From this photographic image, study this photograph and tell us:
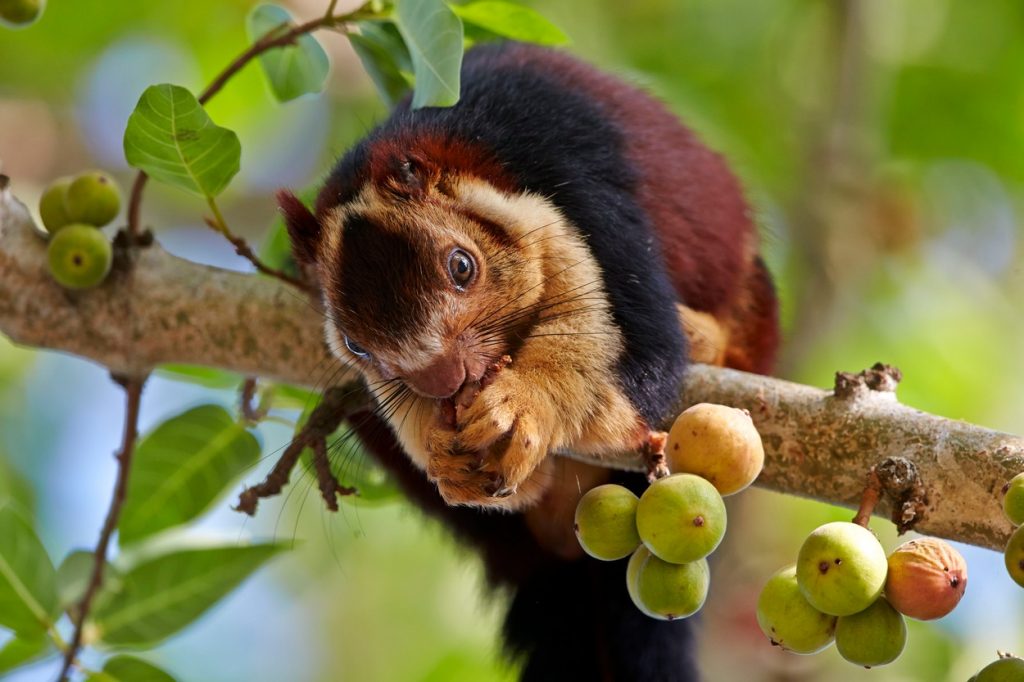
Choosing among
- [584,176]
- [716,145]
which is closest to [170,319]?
[584,176]

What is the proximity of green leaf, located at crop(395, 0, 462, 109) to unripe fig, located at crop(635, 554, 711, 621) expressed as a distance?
1063 millimetres

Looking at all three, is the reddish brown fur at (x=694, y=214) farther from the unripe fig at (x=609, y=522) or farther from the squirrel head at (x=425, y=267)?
the unripe fig at (x=609, y=522)

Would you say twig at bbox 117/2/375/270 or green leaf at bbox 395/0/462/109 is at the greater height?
green leaf at bbox 395/0/462/109

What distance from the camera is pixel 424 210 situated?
2752 mm

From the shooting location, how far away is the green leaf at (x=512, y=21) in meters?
2.95

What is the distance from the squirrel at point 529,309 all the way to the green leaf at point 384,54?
10cm

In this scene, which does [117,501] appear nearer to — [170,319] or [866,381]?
[170,319]

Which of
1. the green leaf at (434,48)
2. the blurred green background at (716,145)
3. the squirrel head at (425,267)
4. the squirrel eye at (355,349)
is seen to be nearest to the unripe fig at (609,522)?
the squirrel head at (425,267)

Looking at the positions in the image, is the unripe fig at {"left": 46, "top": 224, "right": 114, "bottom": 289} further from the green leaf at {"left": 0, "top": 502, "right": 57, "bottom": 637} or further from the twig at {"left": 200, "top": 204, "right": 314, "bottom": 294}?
the green leaf at {"left": 0, "top": 502, "right": 57, "bottom": 637}

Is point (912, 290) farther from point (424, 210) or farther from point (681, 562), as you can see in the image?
point (681, 562)

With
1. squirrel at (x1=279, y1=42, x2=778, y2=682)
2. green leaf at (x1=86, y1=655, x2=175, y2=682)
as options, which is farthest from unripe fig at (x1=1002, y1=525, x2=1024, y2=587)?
green leaf at (x1=86, y1=655, x2=175, y2=682)

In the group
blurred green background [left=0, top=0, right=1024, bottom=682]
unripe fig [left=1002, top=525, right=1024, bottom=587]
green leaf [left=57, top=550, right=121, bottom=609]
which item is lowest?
blurred green background [left=0, top=0, right=1024, bottom=682]

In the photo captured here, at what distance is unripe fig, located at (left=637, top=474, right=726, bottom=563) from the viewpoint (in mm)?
1833

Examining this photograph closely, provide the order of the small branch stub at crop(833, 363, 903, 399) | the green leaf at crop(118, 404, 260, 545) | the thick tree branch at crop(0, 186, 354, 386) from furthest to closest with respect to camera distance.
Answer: the green leaf at crop(118, 404, 260, 545)
the thick tree branch at crop(0, 186, 354, 386)
the small branch stub at crop(833, 363, 903, 399)
